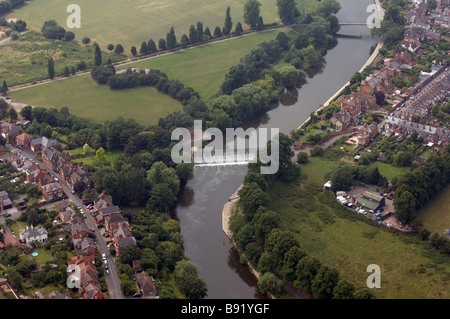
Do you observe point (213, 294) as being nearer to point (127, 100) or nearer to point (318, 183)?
point (318, 183)

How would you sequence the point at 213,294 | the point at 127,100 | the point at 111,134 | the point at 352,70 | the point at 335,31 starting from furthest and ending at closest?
the point at 335,31 < the point at 352,70 < the point at 127,100 < the point at 111,134 < the point at 213,294

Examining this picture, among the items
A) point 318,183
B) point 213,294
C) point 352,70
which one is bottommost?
point 213,294

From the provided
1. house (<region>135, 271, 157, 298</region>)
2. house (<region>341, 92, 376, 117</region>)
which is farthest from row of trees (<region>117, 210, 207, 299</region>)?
house (<region>341, 92, 376, 117</region>)

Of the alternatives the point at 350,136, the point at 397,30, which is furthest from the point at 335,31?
the point at 350,136

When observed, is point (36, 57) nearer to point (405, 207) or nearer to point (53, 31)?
point (53, 31)

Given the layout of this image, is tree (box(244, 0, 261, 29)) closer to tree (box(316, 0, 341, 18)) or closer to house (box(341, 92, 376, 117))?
tree (box(316, 0, 341, 18))

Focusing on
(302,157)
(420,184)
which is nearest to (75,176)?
(302,157)
